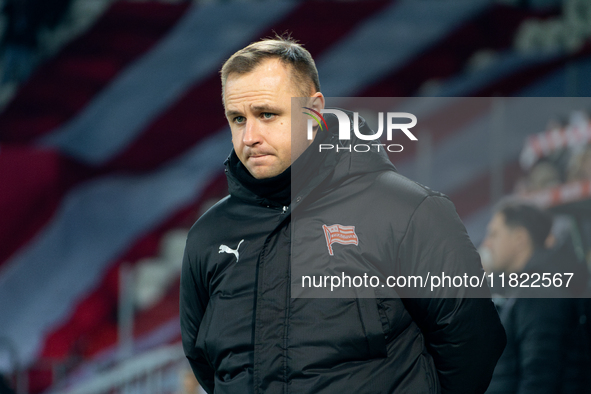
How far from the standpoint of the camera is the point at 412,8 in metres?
4.87

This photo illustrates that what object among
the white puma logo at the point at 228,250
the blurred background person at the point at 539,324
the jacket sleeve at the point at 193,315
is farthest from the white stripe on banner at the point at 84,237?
the white puma logo at the point at 228,250

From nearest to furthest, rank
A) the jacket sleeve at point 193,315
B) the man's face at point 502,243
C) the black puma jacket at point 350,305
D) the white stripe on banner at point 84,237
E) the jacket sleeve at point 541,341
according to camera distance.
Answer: the black puma jacket at point 350,305, the jacket sleeve at point 193,315, the jacket sleeve at point 541,341, the man's face at point 502,243, the white stripe on banner at point 84,237

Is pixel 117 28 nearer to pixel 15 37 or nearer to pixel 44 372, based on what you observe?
pixel 15 37

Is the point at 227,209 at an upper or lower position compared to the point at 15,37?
lower

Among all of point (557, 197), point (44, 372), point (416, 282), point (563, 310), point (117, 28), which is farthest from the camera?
point (117, 28)

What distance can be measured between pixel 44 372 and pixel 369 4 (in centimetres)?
351

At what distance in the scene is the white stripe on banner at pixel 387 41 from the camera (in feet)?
15.8

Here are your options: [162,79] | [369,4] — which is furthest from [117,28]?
[369,4]

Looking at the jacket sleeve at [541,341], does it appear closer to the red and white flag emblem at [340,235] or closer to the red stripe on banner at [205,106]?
the red and white flag emblem at [340,235]

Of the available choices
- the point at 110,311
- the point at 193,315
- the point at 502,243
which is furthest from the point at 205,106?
the point at 193,315

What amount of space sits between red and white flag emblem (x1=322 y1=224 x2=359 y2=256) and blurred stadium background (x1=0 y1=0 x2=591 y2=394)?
3568mm

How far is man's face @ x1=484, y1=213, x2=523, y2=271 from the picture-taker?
6.41 feet

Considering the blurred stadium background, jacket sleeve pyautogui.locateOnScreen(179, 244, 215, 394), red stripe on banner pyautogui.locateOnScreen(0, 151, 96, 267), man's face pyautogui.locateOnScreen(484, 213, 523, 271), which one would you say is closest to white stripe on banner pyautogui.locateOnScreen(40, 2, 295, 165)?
the blurred stadium background

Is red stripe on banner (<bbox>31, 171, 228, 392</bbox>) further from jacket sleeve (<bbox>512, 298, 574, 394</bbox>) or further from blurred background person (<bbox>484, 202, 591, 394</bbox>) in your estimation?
jacket sleeve (<bbox>512, 298, 574, 394</bbox>)
